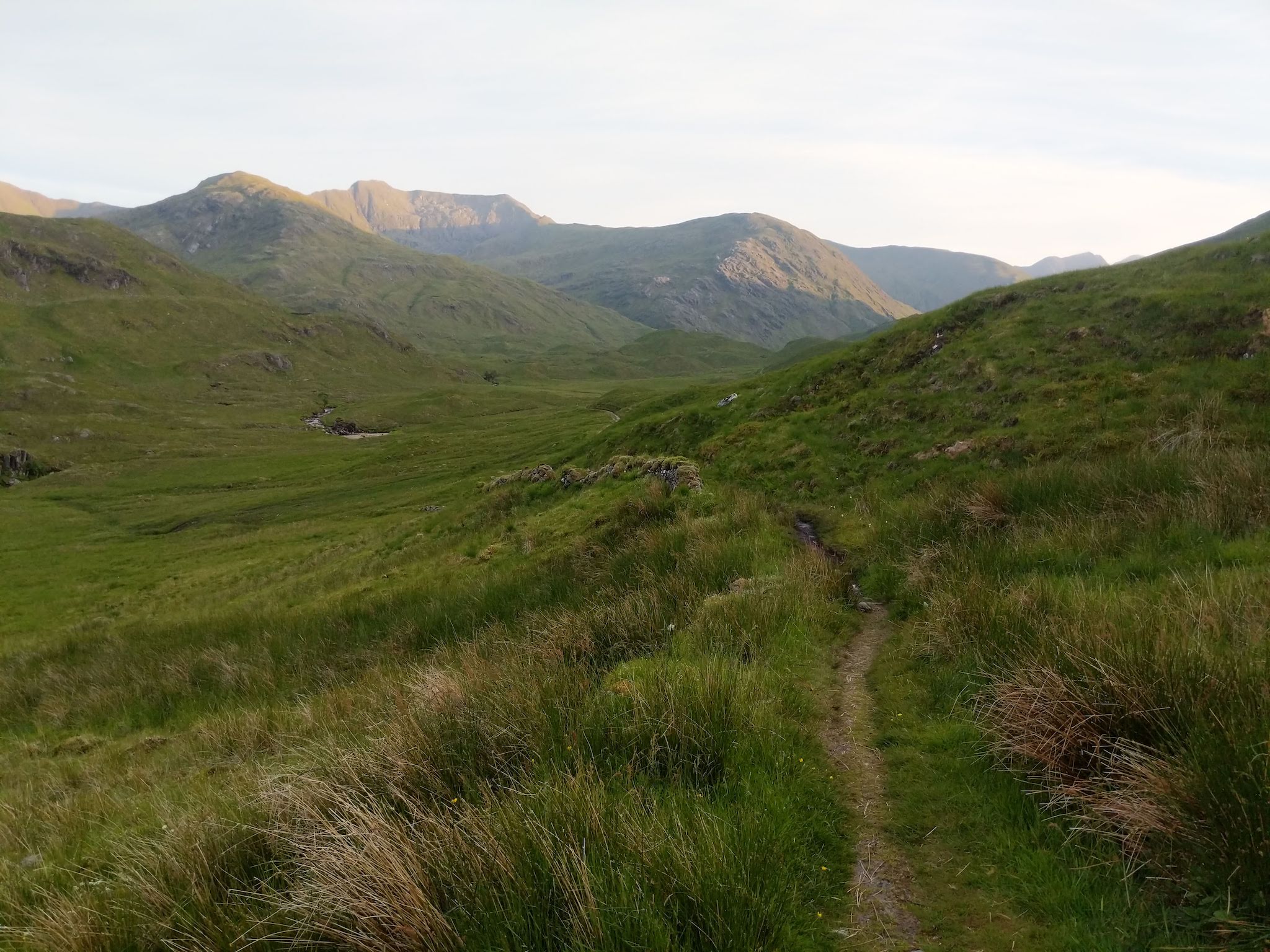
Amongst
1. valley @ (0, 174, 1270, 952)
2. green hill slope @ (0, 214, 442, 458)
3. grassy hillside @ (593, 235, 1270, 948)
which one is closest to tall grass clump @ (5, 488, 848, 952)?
valley @ (0, 174, 1270, 952)

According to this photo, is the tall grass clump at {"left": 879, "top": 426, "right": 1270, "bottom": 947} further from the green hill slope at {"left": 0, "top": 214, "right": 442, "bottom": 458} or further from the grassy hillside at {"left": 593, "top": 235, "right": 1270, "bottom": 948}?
the green hill slope at {"left": 0, "top": 214, "right": 442, "bottom": 458}

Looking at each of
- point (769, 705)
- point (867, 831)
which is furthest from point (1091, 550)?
point (867, 831)

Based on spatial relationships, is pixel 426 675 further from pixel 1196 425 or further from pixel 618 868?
pixel 1196 425

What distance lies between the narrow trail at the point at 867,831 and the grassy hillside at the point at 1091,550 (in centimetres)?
22

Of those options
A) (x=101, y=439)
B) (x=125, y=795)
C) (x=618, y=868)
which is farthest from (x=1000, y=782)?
(x=101, y=439)

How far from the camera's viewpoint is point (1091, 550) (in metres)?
8.94

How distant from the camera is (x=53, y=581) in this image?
146 ft

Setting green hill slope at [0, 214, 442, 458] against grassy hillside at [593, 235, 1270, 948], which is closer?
grassy hillside at [593, 235, 1270, 948]

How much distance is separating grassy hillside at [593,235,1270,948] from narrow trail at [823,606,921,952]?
8.8 inches

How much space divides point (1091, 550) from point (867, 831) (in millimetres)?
6286

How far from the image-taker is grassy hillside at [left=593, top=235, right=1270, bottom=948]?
401 centimetres

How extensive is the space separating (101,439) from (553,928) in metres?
136

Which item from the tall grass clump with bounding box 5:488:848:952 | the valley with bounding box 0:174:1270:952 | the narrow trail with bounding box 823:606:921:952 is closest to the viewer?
the tall grass clump with bounding box 5:488:848:952

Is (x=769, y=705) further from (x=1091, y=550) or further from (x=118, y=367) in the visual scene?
(x=118, y=367)
